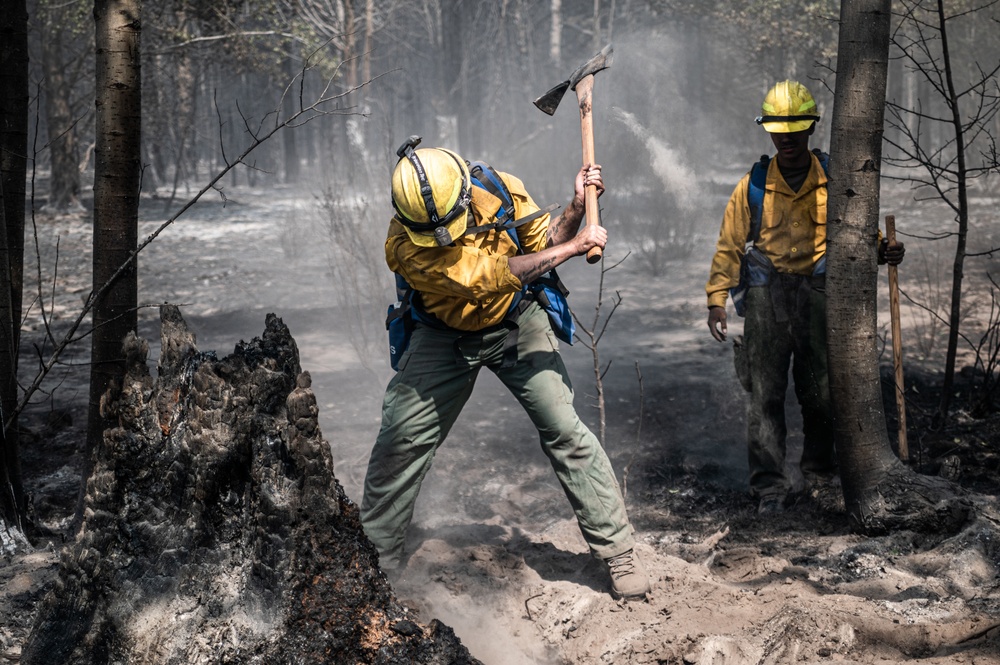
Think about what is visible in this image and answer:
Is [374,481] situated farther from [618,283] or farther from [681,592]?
[618,283]

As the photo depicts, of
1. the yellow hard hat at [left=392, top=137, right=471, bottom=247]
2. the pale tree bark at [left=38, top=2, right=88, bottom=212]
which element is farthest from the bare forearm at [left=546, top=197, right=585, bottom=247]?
the pale tree bark at [left=38, top=2, right=88, bottom=212]

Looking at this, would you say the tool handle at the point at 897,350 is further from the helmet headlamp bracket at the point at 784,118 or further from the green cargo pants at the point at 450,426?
the green cargo pants at the point at 450,426

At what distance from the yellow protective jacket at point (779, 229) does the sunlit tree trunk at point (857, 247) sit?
504 millimetres

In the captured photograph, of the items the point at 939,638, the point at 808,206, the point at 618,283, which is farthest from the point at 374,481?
the point at 618,283

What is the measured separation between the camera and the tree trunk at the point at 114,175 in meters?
3.29

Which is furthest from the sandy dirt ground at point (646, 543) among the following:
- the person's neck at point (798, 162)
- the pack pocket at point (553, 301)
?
the person's neck at point (798, 162)

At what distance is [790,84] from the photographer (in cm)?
434

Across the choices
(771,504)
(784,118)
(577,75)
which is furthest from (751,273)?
(577,75)

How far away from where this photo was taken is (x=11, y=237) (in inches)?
155

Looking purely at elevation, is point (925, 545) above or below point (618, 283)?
below

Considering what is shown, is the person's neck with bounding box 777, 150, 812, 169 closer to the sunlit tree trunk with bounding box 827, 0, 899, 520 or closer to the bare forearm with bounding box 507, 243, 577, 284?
the sunlit tree trunk with bounding box 827, 0, 899, 520

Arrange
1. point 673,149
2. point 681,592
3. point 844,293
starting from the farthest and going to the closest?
point 673,149, point 844,293, point 681,592

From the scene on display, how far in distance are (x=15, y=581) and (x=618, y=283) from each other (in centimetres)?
863

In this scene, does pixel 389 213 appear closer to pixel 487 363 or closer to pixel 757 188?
pixel 757 188
